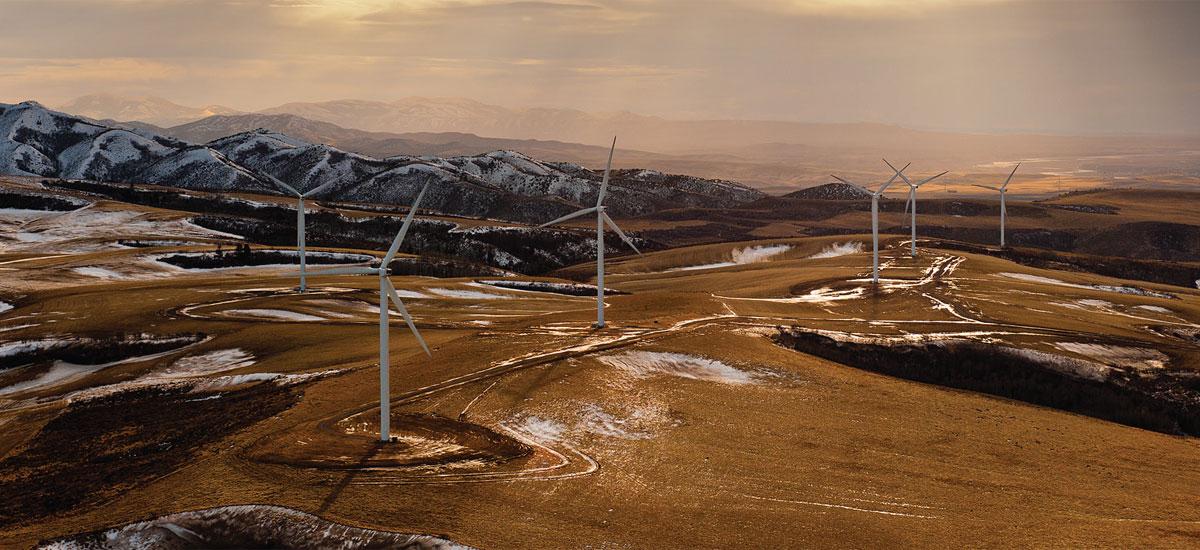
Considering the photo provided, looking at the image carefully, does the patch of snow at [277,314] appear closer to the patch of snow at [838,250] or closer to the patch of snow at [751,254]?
the patch of snow at [751,254]

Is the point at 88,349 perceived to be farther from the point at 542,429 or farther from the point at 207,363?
the point at 542,429

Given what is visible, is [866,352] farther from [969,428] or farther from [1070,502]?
[1070,502]

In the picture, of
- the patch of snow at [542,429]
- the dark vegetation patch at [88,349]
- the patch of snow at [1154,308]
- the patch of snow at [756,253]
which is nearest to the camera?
the patch of snow at [542,429]

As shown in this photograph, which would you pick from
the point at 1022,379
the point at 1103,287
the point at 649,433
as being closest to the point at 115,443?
the point at 649,433

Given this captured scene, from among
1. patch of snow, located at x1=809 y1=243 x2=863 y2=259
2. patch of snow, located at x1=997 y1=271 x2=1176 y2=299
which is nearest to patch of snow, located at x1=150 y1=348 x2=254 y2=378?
patch of snow, located at x1=997 y1=271 x2=1176 y2=299

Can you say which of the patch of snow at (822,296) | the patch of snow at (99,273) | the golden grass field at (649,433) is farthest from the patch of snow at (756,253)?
the patch of snow at (99,273)

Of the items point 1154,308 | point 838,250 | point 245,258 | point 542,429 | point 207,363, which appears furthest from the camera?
point 838,250
